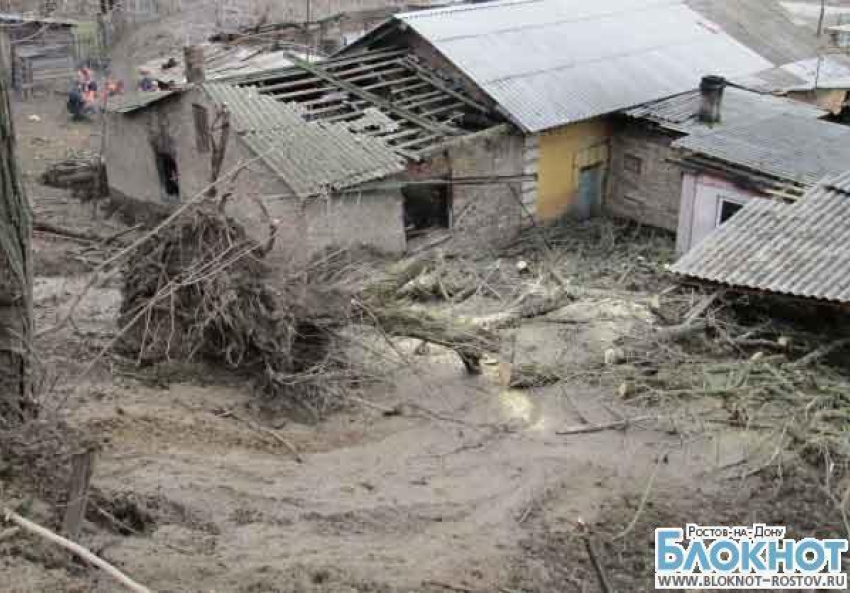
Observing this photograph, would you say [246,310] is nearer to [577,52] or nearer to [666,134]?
[666,134]

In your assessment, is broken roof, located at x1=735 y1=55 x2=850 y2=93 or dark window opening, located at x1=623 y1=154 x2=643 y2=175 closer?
dark window opening, located at x1=623 y1=154 x2=643 y2=175

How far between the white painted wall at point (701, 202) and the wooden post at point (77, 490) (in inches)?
513

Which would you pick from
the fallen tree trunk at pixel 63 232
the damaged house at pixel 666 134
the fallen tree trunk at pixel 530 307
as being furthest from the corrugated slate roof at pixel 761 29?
the fallen tree trunk at pixel 63 232

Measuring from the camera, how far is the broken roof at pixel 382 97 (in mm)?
17828

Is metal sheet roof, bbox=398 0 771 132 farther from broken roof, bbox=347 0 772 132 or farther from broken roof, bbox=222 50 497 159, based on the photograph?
broken roof, bbox=222 50 497 159

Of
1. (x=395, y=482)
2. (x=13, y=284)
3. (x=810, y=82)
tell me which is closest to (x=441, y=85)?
(x=810, y=82)

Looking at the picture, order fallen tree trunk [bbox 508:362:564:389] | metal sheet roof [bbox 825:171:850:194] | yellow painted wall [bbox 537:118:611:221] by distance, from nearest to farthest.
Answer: fallen tree trunk [bbox 508:362:564:389], metal sheet roof [bbox 825:171:850:194], yellow painted wall [bbox 537:118:611:221]

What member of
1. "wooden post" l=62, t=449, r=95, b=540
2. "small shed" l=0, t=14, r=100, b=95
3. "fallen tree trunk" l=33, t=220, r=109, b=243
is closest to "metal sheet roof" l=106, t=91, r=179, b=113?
"fallen tree trunk" l=33, t=220, r=109, b=243

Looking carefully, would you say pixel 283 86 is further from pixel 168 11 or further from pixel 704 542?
pixel 168 11

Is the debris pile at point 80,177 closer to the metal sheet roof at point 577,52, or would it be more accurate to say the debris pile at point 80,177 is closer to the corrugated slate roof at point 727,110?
the metal sheet roof at point 577,52

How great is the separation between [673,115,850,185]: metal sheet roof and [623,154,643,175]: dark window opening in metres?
2.18

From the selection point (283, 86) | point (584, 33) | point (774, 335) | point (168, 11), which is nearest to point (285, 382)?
point (774, 335)

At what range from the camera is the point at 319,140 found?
1656 centimetres

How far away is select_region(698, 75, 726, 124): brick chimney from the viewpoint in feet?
62.3
